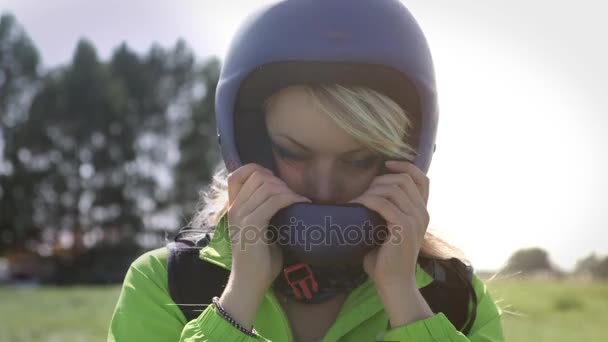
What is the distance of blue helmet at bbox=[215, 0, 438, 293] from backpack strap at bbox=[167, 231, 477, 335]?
0.32 meters

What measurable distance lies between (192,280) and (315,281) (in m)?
0.44

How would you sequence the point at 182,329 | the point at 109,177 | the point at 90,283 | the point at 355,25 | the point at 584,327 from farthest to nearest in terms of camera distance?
the point at 109,177
the point at 90,283
the point at 584,327
the point at 355,25
the point at 182,329

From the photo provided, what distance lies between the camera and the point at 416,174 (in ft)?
7.71

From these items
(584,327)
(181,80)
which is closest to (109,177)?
(181,80)

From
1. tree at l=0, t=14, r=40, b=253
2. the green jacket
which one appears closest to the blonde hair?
the green jacket

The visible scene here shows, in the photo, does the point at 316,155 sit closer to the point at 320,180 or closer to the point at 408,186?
the point at 320,180

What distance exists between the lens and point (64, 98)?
28672 millimetres

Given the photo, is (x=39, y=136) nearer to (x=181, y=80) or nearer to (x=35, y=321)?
(x=181, y=80)

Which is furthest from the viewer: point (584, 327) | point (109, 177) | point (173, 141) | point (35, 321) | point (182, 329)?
point (173, 141)

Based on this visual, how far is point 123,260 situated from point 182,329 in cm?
2719

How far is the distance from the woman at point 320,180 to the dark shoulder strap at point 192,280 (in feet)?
0.10

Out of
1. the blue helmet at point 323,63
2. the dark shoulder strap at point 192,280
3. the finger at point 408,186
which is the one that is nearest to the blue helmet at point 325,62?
the blue helmet at point 323,63

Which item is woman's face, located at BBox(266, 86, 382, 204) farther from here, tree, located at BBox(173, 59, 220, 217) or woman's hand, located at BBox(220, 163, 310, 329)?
tree, located at BBox(173, 59, 220, 217)

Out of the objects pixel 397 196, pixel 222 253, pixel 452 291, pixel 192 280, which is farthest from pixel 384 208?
pixel 192 280
